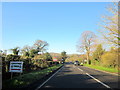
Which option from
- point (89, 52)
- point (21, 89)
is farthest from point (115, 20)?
point (89, 52)

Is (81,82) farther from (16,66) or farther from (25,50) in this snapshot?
(25,50)

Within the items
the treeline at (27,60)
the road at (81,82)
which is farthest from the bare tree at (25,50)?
the road at (81,82)

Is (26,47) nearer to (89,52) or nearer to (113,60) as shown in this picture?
(89,52)

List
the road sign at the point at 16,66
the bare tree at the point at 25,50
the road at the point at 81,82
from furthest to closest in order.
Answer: the bare tree at the point at 25,50, the road sign at the point at 16,66, the road at the point at 81,82

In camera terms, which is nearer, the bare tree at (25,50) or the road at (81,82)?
the road at (81,82)

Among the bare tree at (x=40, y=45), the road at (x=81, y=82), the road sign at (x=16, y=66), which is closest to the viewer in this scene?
the road at (x=81, y=82)

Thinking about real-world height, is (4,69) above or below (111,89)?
above

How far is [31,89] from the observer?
8.78m

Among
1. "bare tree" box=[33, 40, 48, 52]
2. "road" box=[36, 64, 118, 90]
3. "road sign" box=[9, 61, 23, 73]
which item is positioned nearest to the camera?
"road" box=[36, 64, 118, 90]

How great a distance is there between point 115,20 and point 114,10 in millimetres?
1366

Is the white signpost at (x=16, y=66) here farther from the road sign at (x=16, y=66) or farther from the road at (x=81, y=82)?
Result: the road at (x=81, y=82)

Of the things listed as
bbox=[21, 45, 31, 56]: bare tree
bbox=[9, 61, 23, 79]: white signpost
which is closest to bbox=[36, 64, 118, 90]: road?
bbox=[9, 61, 23, 79]: white signpost

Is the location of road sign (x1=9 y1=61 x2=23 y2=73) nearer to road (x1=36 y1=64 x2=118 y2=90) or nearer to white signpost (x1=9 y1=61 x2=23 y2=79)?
white signpost (x1=9 y1=61 x2=23 y2=79)

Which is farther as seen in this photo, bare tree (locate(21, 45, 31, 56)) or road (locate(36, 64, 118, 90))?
bare tree (locate(21, 45, 31, 56))
